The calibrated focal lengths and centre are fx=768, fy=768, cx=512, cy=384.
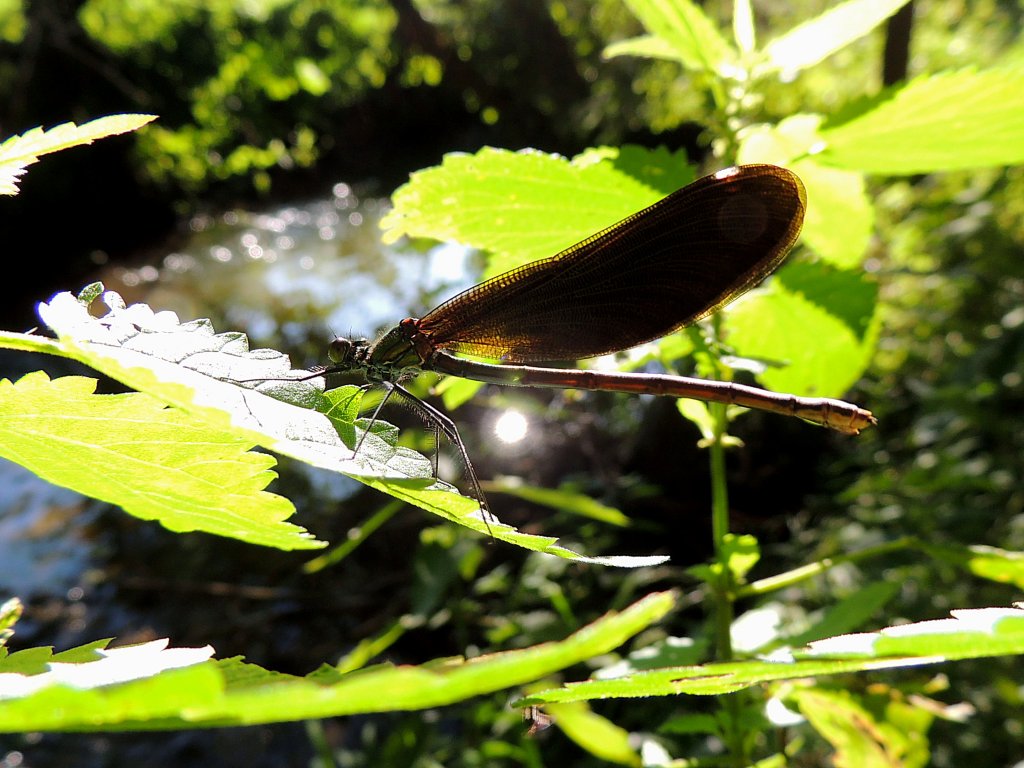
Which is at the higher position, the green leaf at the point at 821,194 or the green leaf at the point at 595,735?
the green leaf at the point at 821,194

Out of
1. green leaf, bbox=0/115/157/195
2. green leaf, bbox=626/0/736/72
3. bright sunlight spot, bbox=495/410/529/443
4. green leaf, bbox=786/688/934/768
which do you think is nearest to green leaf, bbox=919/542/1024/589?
green leaf, bbox=786/688/934/768

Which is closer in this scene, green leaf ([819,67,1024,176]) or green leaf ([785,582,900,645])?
green leaf ([819,67,1024,176])

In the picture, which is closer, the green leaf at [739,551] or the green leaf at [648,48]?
the green leaf at [739,551]

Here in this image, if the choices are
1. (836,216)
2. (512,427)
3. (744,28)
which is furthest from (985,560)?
(512,427)

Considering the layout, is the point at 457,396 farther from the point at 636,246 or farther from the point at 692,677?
the point at 692,677

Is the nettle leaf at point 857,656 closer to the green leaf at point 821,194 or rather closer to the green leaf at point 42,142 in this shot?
the green leaf at point 42,142

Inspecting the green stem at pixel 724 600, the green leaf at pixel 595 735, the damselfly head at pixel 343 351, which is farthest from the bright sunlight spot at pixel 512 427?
the green stem at pixel 724 600

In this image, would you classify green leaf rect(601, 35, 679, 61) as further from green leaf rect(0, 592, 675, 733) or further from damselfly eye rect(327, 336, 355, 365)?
green leaf rect(0, 592, 675, 733)

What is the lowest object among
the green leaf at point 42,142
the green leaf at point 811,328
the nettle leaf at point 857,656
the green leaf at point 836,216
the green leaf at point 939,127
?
Answer: the nettle leaf at point 857,656
